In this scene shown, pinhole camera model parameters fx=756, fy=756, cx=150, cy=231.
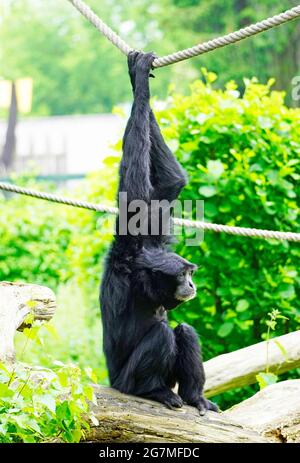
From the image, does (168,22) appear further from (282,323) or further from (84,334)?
(282,323)

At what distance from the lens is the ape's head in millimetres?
5625

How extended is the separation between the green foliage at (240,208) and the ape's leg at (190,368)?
6.10ft

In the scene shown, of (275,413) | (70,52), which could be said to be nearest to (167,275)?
(275,413)

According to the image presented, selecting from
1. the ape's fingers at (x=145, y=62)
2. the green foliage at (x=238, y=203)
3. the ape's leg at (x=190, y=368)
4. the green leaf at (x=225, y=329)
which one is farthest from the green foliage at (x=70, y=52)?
the ape's leg at (x=190, y=368)

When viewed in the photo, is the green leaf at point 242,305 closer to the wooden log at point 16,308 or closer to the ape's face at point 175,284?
the ape's face at point 175,284

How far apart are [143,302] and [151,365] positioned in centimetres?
50

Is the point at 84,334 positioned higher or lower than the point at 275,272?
lower

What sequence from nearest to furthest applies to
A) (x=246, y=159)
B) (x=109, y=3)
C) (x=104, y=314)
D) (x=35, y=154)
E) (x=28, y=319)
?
(x=28, y=319) < (x=104, y=314) < (x=246, y=159) < (x=35, y=154) < (x=109, y=3)

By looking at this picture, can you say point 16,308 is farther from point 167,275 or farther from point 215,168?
point 215,168

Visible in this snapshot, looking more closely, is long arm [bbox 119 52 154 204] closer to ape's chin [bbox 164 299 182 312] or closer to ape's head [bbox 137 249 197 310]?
ape's head [bbox 137 249 197 310]
